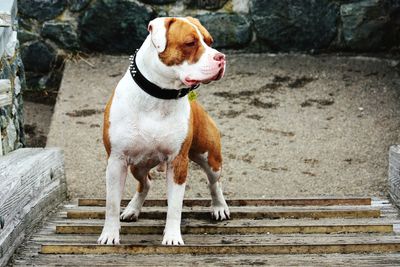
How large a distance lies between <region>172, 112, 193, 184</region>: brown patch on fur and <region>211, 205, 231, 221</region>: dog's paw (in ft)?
2.06

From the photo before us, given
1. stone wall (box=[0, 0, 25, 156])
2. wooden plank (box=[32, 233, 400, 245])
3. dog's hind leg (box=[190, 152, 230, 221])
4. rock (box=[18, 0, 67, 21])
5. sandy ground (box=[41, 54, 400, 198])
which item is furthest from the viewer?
rock (box=[18, 0, 67, 21])

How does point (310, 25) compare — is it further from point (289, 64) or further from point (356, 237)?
point (356, 237)

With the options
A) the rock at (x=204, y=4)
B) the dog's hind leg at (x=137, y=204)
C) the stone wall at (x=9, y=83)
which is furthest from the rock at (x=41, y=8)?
the dog's hind leg at (x=137, y=204)

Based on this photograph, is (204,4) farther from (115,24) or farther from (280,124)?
(280,124)

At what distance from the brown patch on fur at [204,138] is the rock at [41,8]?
3872mm

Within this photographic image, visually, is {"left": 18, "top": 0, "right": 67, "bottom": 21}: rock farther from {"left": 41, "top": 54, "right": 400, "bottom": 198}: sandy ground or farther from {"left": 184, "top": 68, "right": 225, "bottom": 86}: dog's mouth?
{"left": 184, "top": 68, "right": 225, "bottom": 86}: dog's mouth

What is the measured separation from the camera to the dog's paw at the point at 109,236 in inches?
141

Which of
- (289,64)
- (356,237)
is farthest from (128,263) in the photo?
(289,64)

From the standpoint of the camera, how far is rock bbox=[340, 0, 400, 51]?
724cm

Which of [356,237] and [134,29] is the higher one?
[356,237]

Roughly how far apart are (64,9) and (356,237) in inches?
181

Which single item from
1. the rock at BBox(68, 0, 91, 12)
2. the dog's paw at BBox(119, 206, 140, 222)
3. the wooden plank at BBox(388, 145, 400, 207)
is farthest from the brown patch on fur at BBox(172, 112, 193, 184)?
the rock at BBox(68, 0, 91, 12)

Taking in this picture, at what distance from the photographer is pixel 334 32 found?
7352 millimetres

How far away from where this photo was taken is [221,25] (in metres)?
7.38
